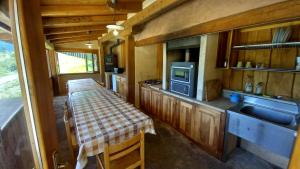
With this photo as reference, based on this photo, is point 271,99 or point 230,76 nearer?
point 271,99

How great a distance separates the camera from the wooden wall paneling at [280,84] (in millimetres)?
1799

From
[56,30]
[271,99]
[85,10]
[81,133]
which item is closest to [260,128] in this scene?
[271,99]

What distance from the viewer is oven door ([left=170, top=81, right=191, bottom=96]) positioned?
8.13ft

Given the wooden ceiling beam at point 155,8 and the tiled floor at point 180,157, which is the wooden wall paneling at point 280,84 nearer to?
the tiled floor at point 180,157

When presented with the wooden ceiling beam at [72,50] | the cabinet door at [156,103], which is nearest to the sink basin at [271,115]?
the cabinet door at [156,103]

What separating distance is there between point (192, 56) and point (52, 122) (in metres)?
2.68

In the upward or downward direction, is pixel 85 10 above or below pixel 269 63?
above

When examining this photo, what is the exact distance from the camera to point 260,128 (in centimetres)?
157

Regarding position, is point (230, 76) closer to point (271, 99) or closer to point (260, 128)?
point (271, 99)

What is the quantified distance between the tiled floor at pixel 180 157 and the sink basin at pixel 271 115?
69 centimetres

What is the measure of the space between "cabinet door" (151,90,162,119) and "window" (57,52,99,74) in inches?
188

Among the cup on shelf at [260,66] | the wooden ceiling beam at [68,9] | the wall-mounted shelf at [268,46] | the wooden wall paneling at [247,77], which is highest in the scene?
the wooden ceiling beam at [68,9]

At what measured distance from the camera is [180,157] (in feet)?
6.97

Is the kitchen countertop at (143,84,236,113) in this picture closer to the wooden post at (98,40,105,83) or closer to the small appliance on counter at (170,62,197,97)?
the small appliance on counter at (170,62,197,97)
